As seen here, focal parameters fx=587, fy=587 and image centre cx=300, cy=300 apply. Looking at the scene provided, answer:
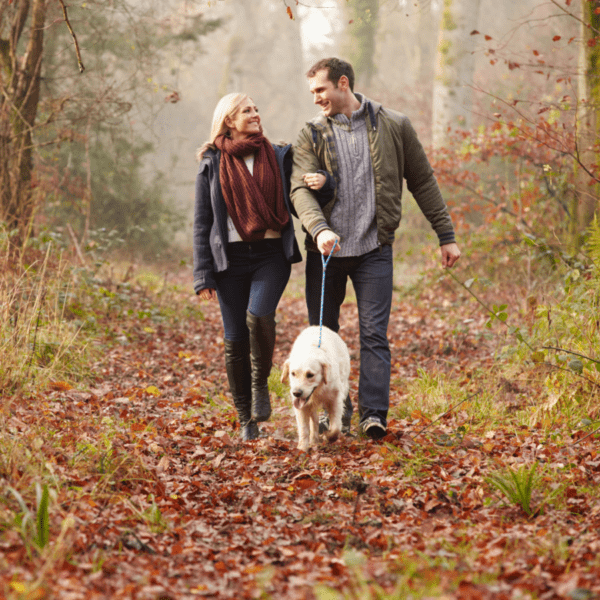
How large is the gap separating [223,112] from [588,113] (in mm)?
3830

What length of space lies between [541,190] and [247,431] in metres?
5.66

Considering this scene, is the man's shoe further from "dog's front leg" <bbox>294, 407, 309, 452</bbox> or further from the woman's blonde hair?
the woman's blonde hair

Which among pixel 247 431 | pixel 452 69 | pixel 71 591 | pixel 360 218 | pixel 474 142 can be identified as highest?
pixel 452 69

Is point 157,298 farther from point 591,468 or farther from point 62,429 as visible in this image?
point 591,468

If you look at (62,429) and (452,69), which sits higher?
(452,69)

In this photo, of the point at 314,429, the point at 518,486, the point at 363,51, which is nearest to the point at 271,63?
the point at 363,51

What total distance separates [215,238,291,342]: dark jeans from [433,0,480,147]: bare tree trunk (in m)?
9.53

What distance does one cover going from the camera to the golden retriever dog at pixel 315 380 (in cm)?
384

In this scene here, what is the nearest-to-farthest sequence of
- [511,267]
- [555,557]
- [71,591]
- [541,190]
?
[71,591] < [555,557] < [541,190] < [511,267]

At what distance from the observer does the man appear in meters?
4.04

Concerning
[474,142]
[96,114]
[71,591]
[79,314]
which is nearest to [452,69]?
[474,142]

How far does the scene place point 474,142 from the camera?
9.23 metres

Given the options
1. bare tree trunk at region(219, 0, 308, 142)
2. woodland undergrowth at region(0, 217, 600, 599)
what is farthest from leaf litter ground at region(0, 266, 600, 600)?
bare tree trunk at region(219, 0, 308, 142)

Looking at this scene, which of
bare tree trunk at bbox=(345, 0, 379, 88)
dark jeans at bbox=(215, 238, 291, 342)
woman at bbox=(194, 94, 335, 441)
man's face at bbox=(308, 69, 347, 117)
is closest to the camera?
man's face at bbox=(308, 69, 347, 117)
